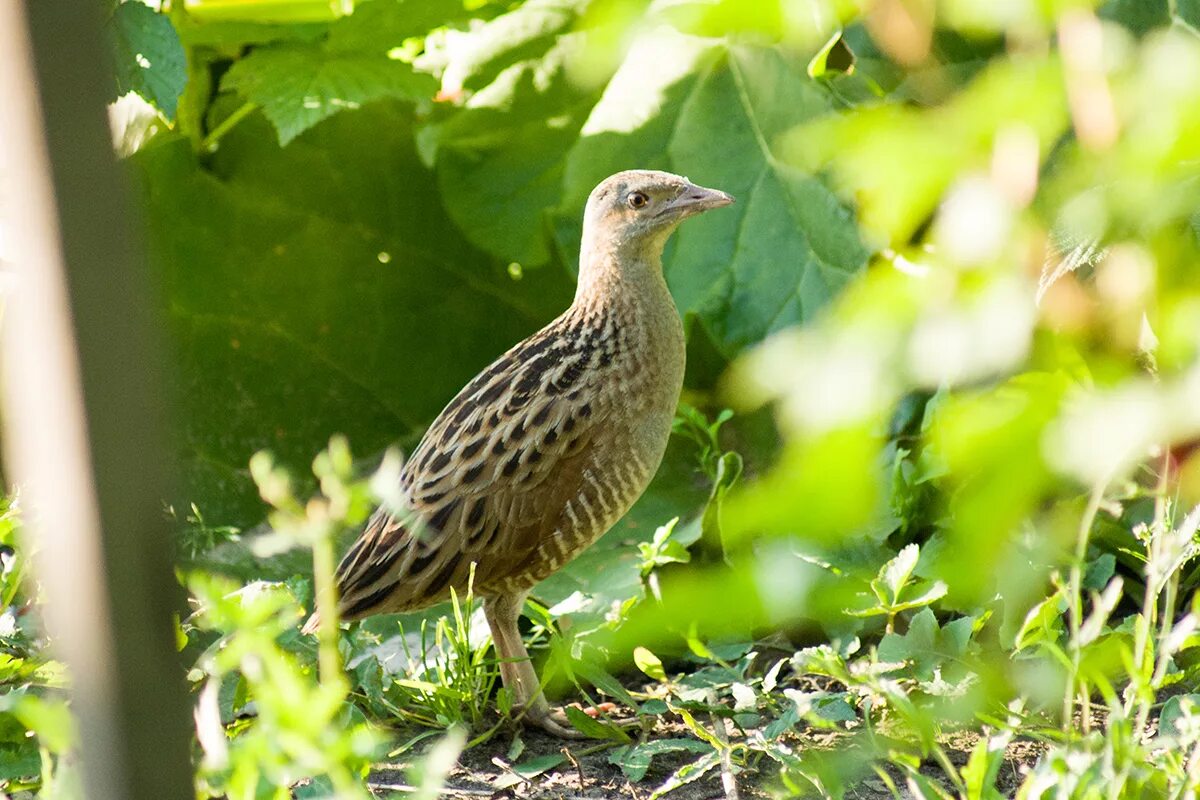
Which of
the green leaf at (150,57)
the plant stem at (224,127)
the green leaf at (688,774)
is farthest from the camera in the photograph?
the plant stem at (224,127)

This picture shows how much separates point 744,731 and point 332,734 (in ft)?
4.73

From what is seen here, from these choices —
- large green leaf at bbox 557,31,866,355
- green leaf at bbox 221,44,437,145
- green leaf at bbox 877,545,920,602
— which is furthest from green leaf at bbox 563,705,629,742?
green leaf at bbox 221,44,437,145

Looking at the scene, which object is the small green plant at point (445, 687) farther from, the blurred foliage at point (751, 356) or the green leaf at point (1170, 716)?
the green leaf at point (1170, 716)

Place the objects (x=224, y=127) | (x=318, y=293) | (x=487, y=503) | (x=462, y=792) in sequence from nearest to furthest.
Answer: (x=462, y=792) < (x=487, y=503) < (x=224, y=127) < (x=318, y=293)

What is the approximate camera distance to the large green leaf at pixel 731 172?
3.95 metres

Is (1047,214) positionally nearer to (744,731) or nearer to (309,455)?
(744,731)

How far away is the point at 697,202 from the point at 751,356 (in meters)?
1.91

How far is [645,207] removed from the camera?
10.9 feet

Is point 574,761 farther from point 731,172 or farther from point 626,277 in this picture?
point 731,172

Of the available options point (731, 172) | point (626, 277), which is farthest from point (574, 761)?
point (731, 172)

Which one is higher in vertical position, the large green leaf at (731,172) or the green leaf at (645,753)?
the large green leaf at (731,172)

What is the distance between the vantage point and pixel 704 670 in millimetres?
3219

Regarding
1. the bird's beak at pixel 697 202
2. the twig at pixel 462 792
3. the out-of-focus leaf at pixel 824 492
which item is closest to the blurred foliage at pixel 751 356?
the out-of-focus leaf at pixel 824 492

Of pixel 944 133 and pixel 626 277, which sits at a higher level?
pixel 944 133
